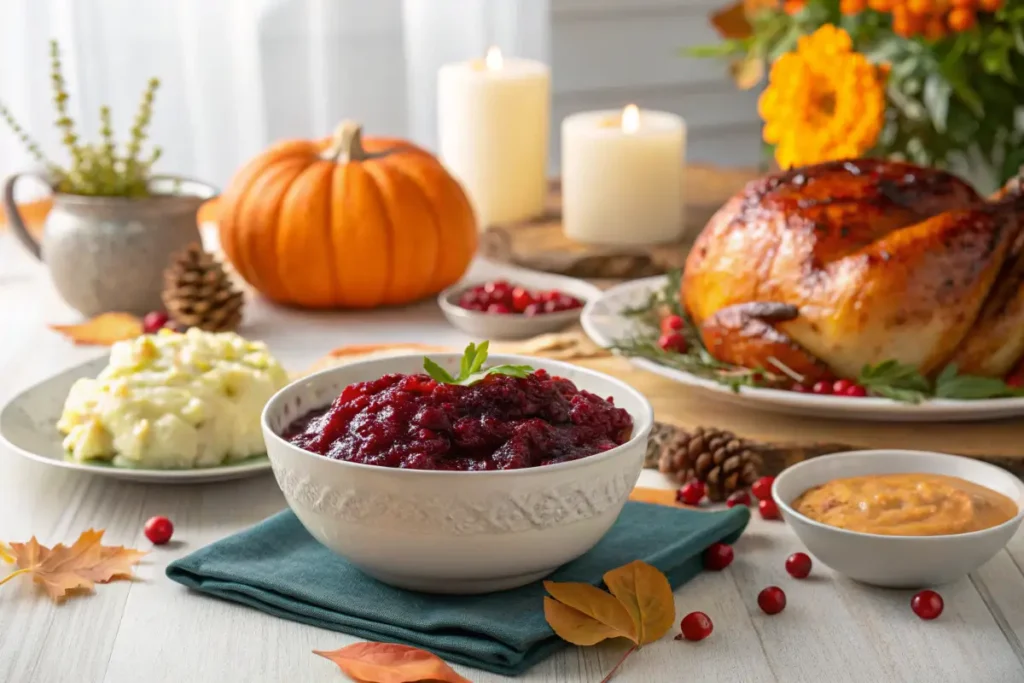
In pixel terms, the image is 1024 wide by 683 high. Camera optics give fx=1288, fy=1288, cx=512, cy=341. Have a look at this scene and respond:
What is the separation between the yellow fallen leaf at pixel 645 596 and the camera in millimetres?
1321

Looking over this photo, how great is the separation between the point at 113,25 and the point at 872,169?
8.33 ft

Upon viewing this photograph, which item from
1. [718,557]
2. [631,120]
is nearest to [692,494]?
[718,557]

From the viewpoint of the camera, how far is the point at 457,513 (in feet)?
4.20

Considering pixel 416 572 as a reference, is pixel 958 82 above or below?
above

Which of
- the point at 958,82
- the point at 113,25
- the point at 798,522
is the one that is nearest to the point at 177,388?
the point at 798,522

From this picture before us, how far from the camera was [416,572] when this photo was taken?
1.34 m

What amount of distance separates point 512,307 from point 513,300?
1 cm

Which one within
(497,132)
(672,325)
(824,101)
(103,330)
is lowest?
(103,330)

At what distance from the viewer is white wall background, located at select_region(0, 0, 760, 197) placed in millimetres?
3648

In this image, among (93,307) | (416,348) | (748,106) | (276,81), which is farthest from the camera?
(748,106)

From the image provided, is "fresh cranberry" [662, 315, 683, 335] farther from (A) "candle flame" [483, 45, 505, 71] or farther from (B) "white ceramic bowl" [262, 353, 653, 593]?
(A) "candle flame" [483, 45, 505, 71]

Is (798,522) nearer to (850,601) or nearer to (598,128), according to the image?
(850,601)

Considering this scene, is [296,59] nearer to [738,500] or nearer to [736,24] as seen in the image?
[736,24]

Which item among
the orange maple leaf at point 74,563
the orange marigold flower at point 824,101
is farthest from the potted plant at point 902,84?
the orange maple leaf at point 74,563
